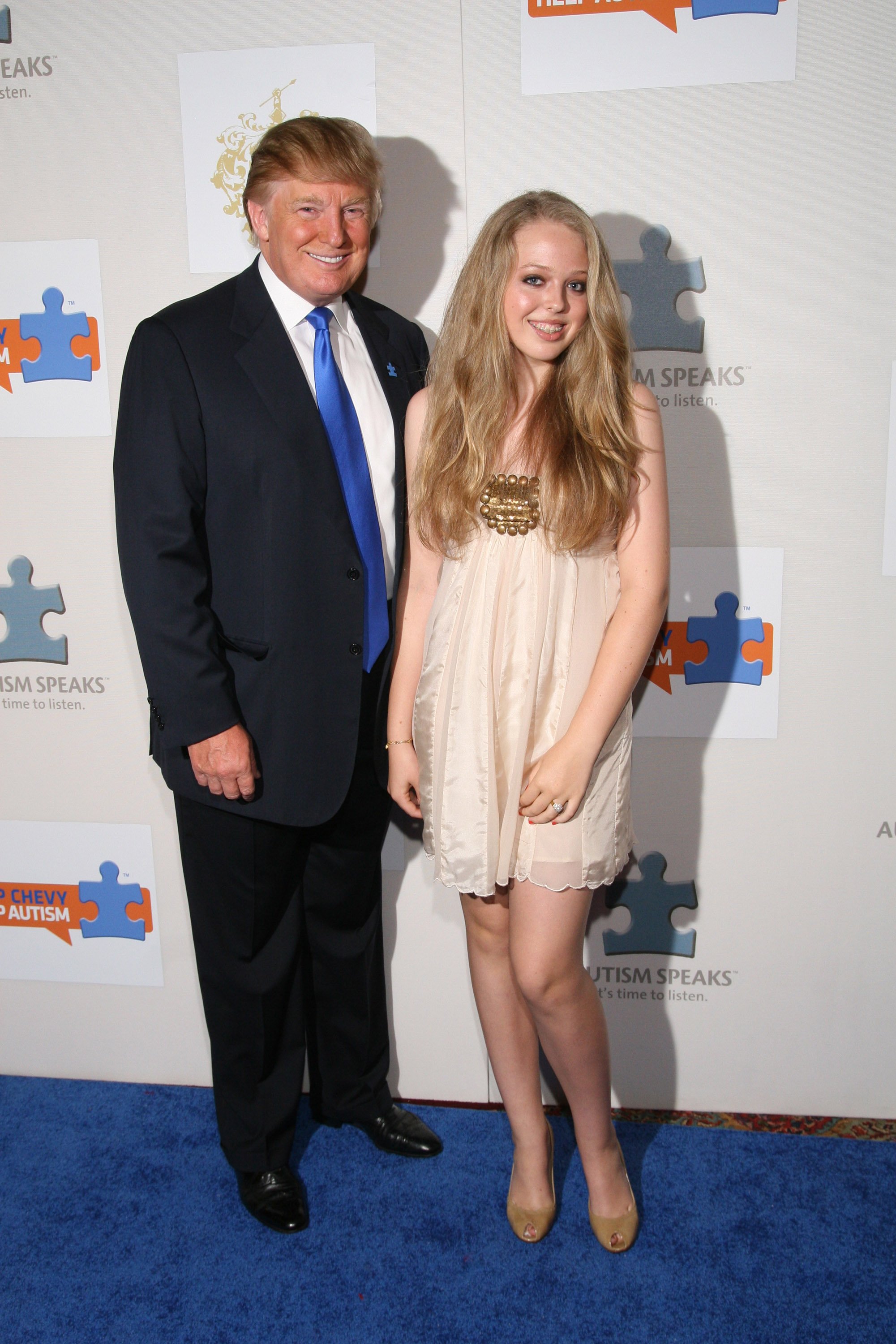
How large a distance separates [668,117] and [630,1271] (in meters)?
2.38

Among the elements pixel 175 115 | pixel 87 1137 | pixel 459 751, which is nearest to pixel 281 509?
pixel 459 751

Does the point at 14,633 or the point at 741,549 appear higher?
the point at 741,549

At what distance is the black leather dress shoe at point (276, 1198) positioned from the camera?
215 centimetres

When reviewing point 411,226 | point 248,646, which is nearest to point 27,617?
point 248,646

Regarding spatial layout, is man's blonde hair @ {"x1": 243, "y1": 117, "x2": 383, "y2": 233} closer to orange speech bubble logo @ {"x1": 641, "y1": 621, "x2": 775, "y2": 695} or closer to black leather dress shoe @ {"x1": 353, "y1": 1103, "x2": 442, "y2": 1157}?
orange speech bubble logo @ {"x1": 641, "y1": 621, "x2": 775, "y2": 695}

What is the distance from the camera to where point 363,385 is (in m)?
2.03

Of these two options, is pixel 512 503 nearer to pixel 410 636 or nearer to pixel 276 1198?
pixel 410 636

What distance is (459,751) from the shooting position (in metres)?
1.84

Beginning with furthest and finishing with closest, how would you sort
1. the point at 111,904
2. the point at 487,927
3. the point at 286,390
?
the point at 111,904, the point at 487,927, the point at 286,390

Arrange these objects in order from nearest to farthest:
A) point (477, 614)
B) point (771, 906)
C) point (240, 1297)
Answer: point (477, 614), point (240, 1297), point (771, 906)

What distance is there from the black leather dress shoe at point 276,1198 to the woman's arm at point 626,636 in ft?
3.60

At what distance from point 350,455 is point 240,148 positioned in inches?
31.9

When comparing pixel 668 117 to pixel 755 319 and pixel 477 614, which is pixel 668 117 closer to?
pixel 755 319

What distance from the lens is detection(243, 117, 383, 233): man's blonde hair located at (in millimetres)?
1805
